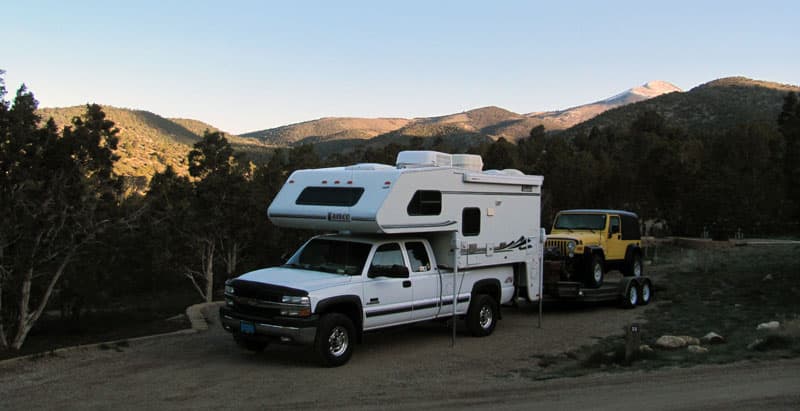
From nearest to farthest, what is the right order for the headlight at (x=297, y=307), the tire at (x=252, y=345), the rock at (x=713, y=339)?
the headlight at (x=297, y=307)
the tire at (x=252, y=345)
the rock at (x=713, y=339)

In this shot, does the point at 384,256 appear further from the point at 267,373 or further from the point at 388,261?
the point at 267,373

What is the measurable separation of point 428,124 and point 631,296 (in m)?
102

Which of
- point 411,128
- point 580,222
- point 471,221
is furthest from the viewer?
point 411,128

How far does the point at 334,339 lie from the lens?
10.1 m

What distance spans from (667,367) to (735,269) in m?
17.3

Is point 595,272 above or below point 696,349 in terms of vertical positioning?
above

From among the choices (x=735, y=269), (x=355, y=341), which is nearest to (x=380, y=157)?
(x=735, y=269)

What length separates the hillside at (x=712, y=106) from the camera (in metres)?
77.0

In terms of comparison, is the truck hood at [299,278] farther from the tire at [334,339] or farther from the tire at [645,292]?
the tire at [645,292]

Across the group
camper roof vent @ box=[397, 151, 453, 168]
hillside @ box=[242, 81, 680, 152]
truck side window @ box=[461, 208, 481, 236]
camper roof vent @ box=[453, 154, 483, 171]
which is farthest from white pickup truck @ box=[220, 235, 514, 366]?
hillside @ box=[242, 81, 680, 152]

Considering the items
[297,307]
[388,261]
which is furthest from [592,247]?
[297,307]

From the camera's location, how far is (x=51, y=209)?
1377cm

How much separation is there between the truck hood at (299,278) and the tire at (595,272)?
26.4ft

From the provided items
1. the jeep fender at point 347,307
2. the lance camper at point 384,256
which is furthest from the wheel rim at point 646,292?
the jeep fender at point 347,307
